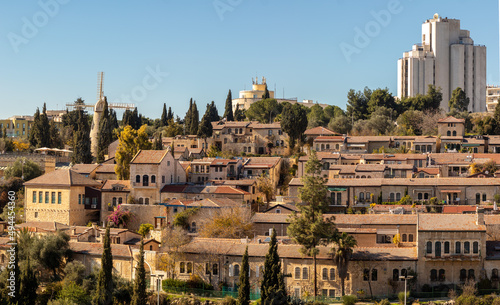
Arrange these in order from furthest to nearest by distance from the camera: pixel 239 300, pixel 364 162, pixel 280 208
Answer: pixel 364 162 → pixel 280 208 → pixel 239 300

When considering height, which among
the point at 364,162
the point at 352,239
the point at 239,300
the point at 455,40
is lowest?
the point at 239,300

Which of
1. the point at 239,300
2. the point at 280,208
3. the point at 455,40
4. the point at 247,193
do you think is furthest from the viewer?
the point at 455,40

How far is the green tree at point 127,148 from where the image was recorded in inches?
2904

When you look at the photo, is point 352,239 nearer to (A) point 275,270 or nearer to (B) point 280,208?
(A) point 275,270

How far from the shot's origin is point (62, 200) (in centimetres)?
6638

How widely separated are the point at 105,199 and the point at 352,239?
85.8ft

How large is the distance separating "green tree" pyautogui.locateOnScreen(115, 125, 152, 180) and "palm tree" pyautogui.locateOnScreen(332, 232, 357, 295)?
28.9m

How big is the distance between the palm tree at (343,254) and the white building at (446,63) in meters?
75.1

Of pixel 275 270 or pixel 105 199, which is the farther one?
pixel 105 199

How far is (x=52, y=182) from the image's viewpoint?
67062 mm

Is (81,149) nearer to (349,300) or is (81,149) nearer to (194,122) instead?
(194,122)

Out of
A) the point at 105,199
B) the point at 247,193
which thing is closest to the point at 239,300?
the point at 247,193

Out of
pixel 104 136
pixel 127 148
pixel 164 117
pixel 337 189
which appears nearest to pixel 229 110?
pixel 164 117

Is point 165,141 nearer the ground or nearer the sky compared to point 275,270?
nearer the sky
